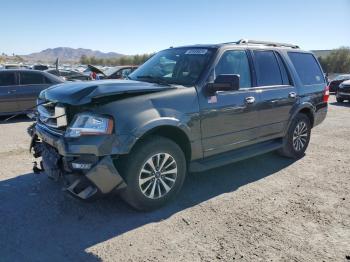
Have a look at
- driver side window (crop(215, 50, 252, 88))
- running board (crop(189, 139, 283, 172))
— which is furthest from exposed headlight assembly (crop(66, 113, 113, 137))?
driver side window (crop(215, 50, 252, 88))

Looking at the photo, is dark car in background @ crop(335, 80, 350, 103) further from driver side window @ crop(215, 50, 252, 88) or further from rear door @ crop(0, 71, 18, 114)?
rear door @ crop(0, 71, 18, 114)

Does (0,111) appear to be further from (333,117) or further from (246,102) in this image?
(333,117)

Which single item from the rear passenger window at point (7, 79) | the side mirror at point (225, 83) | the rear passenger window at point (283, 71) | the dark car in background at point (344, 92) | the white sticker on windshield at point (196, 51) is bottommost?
the dark car in background at point (344, 92)

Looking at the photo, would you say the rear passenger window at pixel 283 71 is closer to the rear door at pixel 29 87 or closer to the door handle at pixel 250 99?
the door handle at pixel 250 99

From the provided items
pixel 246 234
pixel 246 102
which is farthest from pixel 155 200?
pixel 246 102

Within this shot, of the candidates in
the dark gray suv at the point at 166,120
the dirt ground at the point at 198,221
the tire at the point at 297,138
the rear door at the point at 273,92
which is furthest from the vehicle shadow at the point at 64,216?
the tire at the point at 297,138

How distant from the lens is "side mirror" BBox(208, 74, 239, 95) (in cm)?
426

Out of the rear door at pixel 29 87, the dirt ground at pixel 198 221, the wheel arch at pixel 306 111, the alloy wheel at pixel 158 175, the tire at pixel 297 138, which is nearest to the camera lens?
the dirt ground at pixel 198 221

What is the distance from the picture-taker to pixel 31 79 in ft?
34.8

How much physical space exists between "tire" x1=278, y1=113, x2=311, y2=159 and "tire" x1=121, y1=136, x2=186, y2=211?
8.91 ft

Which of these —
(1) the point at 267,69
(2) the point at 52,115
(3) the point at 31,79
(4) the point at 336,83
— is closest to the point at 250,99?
(1) the point at 267,69

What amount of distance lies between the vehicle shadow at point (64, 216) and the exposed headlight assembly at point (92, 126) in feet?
3.31

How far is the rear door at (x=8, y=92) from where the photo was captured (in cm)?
1007

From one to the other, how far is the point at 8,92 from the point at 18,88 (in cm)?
31
